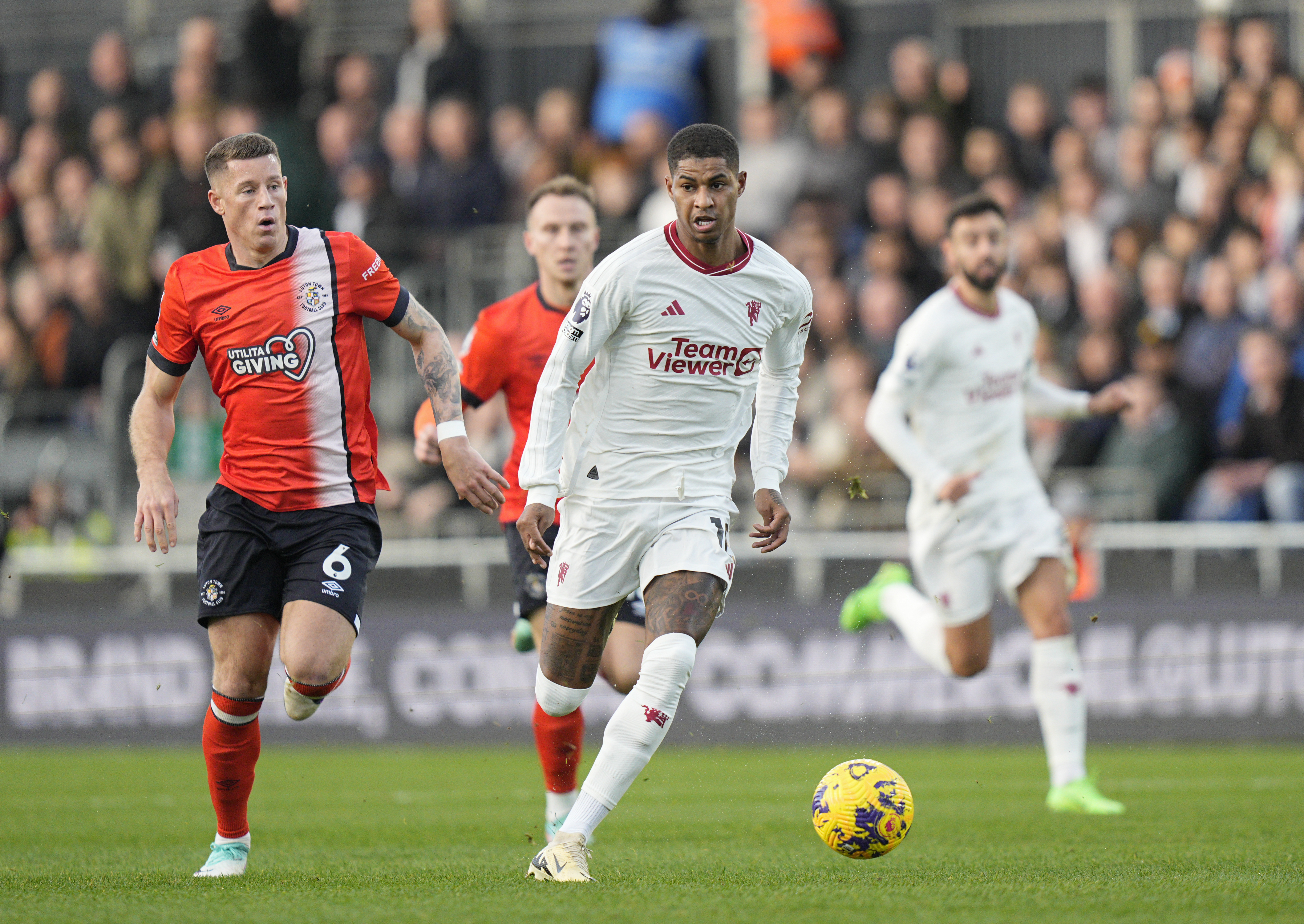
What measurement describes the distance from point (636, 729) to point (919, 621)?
15.0ft

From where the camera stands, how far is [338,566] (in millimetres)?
6527

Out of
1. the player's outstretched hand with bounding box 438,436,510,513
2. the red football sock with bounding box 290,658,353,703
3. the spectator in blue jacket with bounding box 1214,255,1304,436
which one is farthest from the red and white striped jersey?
the spectator in blue jacket with bounding box 1214,255,1304,436

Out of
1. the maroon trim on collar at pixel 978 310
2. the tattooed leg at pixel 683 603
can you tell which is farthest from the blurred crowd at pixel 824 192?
the tattooed leg at pixel 683 603

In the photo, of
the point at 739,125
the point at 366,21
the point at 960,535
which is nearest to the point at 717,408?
the point at 960,535

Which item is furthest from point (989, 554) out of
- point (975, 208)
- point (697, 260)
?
point (697, 260)

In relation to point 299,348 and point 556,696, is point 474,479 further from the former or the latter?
point 556,696

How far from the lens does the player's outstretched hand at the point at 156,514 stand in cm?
632

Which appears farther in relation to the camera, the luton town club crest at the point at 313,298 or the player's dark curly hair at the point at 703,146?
the luton town club crest at the point at 313,298

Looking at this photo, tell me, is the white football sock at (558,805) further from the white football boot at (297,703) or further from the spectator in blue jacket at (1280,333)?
the spectator in blue jacket at (1280,333)

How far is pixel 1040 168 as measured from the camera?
15.4 metres

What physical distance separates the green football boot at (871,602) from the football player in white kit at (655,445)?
178 inches

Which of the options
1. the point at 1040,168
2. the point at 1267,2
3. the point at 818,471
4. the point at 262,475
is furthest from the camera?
the point at 1267,2

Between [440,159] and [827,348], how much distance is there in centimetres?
432

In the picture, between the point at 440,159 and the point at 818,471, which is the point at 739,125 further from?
the point at 818,471
